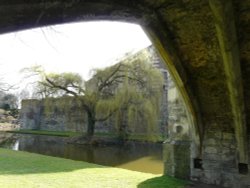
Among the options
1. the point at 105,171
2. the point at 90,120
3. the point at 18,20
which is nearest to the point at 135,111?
the point at 90,120

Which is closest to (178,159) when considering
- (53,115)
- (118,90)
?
(118,90)

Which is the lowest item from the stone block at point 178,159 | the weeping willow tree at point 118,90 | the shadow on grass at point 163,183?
the shadow on grass at point 163,183

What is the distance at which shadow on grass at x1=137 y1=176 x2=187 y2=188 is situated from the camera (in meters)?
4.64

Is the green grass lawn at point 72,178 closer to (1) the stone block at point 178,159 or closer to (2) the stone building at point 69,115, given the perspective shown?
(1) the stone block at point 178,159

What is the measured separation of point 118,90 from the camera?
1398 cm

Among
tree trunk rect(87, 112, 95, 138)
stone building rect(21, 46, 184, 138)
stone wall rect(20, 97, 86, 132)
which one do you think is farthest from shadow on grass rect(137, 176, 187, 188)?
stone wall rect(20, 97, 86, 132)

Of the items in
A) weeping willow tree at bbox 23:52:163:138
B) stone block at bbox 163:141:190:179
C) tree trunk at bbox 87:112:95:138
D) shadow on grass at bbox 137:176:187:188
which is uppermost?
weeping willow tree at bbox 23:52:163:138

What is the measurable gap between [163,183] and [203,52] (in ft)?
7.40

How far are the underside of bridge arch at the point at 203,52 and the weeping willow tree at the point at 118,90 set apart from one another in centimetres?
814

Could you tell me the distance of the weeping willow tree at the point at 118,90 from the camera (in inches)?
525

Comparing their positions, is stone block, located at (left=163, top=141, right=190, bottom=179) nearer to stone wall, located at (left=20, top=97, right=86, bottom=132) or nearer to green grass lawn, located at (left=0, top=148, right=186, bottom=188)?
green grass lawn, located at (left=0, top=148, right=186, bottom=188)

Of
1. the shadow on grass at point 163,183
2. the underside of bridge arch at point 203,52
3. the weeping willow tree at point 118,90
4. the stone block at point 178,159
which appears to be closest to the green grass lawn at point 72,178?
the shadow on grass at point 163,183

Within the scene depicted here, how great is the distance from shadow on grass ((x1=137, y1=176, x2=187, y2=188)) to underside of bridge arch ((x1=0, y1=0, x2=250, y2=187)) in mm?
322

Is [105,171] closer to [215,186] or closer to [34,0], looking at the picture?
[215,186]
